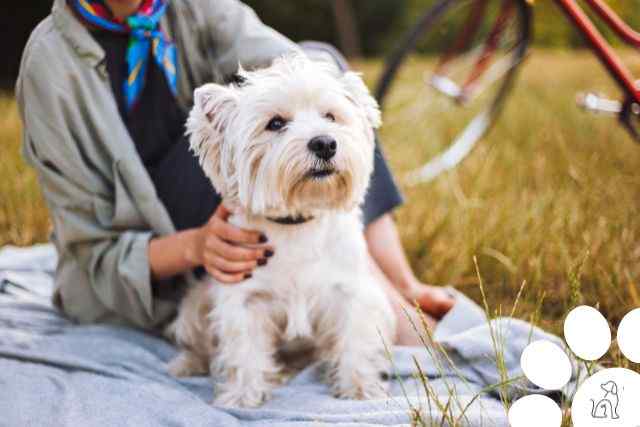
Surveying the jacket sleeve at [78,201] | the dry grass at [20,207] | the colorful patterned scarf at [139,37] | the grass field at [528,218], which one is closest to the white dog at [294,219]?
the jacket sleeve at [78,201]

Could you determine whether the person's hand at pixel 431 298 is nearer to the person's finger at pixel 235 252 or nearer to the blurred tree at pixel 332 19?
the person's finger at pixel 235 252

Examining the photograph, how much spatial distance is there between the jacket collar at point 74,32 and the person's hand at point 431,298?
132 cm

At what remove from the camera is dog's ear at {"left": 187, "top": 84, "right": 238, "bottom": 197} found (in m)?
1.74

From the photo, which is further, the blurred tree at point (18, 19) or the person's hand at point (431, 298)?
the blurred tree at point (18, 19)

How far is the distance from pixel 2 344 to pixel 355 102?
1.33 metres

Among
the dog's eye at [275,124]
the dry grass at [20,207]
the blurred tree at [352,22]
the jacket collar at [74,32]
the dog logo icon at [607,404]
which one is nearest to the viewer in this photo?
the dog logo icon at [607,404]

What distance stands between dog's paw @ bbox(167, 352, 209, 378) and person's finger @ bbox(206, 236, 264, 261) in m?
0.45

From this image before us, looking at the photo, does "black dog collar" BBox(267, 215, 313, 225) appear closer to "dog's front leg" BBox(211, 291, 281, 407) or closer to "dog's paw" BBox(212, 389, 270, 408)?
"dog's front leg" BBox(211, 291, 281, 407)

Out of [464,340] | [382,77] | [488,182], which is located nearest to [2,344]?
[464,340]

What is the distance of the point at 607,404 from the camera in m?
1.19

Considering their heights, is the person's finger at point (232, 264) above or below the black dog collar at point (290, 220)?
below

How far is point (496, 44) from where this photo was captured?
3418 mm

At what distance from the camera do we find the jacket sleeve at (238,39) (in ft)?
7.13

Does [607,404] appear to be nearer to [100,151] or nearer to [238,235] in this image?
[238,235]
